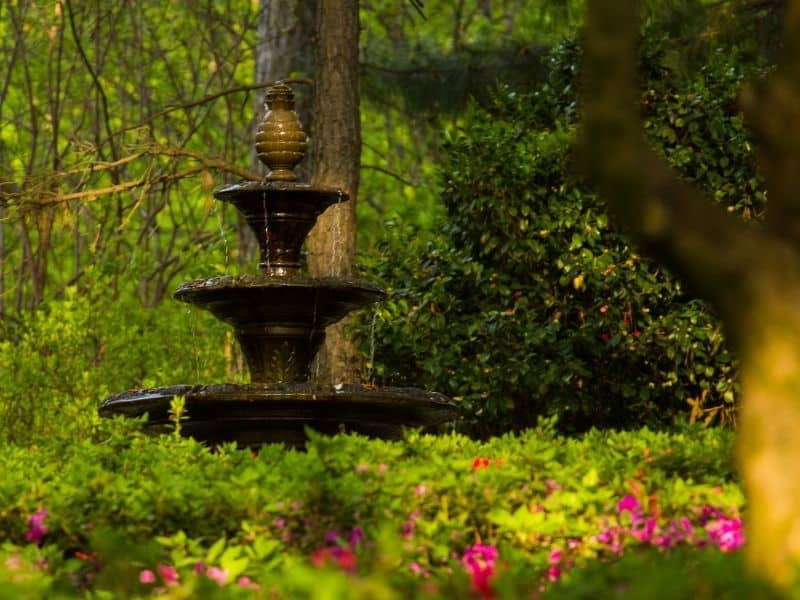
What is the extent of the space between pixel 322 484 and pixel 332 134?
8.60m

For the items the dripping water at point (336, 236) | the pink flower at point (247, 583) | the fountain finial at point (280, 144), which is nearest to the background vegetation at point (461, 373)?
the pink flower at point (247, 583)

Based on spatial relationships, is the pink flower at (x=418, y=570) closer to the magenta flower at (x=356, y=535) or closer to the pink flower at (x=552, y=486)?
the magenta flower at (x=356, y=535)

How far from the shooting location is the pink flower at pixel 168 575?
522 centimetres

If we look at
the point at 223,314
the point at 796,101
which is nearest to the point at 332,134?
the point at 223,314

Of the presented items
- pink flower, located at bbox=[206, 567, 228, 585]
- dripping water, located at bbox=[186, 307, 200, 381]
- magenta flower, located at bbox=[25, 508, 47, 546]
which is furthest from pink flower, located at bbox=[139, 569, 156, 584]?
dripping water, located at bbox=[186, 307, 200, 381]

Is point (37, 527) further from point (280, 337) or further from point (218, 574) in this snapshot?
point (280, 337)

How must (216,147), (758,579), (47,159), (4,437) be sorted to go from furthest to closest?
1. (216,147)
2. (47,159)
3. (4,437)
4. (758,579)

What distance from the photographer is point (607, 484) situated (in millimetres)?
6637

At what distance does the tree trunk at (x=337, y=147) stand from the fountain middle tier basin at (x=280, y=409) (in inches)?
165

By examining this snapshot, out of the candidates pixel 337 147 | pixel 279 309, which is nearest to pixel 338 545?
pixel 279 309

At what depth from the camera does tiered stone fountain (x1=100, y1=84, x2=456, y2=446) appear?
9.53 metres

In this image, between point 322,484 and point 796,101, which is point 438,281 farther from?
point 796,101

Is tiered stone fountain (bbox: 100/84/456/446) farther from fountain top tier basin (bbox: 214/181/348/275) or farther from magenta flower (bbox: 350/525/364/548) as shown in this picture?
magenta flower (bbox: 350/525/364/548)

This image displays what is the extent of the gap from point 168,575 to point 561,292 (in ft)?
28.1
